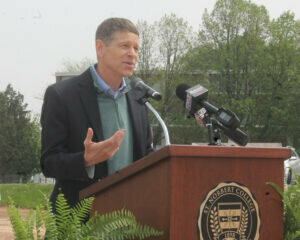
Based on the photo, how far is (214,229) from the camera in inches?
66.2

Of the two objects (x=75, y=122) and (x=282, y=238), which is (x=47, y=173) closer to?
(x=75, y=122)

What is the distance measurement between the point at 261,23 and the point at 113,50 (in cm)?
2922

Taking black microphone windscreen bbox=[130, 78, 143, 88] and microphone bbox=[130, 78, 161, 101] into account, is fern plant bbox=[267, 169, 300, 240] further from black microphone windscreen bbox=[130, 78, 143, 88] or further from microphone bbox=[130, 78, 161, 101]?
black microphone windscreen bbox=[130, 78, 143, 88]

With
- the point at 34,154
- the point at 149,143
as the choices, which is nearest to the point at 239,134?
the point at 149,143

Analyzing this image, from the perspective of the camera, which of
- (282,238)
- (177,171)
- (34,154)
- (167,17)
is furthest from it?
(34,154)

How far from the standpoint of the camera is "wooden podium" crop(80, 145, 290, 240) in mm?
1633

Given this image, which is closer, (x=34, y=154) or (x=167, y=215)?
(x=167, y=215)

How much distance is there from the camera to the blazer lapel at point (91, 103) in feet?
8.67

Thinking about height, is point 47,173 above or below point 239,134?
below

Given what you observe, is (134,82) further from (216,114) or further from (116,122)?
(216,114)

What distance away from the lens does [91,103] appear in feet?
8.93

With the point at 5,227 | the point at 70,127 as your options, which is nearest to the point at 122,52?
the point at 70,127

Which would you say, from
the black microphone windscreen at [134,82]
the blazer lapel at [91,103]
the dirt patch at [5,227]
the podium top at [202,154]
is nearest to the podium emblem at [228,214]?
the podium top at [202,154]

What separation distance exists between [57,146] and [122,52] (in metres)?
0.62
